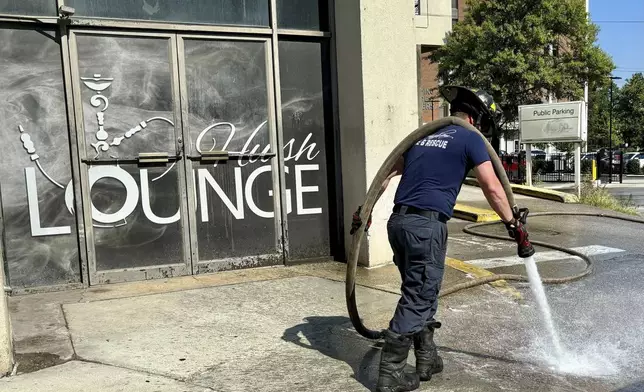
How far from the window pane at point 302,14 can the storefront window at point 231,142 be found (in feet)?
1.38

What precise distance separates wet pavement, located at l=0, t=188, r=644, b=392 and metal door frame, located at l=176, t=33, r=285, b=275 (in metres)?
0.17

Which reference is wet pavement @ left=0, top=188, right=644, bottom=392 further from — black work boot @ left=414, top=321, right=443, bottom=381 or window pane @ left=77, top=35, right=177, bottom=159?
window pane @ left=77, top=35, right=177, bottom=159

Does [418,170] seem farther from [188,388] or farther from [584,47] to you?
[584,47]

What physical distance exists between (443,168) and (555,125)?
13074 millimetres

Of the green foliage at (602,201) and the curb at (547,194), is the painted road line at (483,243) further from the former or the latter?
the curb at (547,194)

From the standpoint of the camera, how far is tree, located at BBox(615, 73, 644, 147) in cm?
4609

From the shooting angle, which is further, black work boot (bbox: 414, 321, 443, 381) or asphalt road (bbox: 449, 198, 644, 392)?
asphalt road (bbox: 449, 198, 644, 392)

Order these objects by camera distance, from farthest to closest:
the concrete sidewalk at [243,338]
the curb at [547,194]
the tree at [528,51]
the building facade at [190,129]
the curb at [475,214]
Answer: the tree at [528,51]
the curb at [547,194]
the curb at [475,214]
the building facade at [190,129]
the concrete sidewalk at [243,338]

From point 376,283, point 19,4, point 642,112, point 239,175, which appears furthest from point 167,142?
point 642,112

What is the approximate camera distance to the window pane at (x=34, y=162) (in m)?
5.45

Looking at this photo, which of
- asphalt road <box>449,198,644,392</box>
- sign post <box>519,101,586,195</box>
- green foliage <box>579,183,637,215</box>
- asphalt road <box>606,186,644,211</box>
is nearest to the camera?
asphalt road <box>449,198,644,392</box>

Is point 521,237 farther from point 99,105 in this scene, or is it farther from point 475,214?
point 475,214

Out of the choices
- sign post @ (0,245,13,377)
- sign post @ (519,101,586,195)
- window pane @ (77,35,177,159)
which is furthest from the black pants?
sign post @ (519,101,586,195)

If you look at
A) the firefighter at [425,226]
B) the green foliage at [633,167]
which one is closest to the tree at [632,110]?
the green foliage at [633,167]
